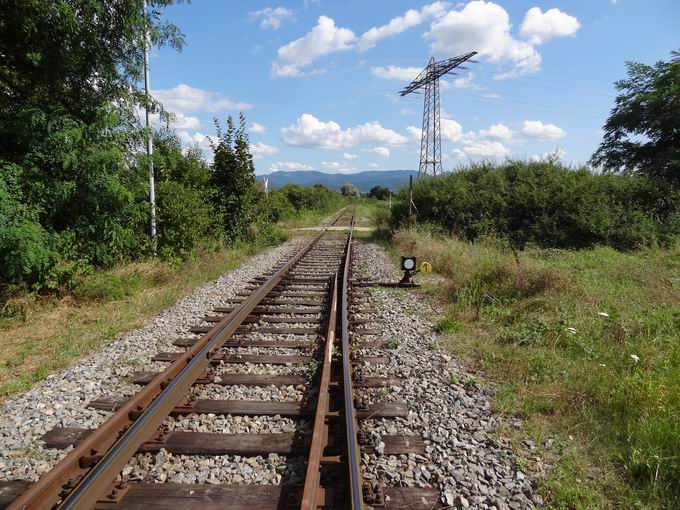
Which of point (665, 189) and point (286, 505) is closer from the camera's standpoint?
point (286, 505)

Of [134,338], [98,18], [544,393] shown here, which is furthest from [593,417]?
[98,18]

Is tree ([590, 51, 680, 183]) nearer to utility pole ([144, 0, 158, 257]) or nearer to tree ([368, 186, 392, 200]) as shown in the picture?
utility pole ([144, 0, 158, 257])

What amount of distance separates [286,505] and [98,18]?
25.7 feet

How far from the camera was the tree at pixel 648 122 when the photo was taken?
20.9 m

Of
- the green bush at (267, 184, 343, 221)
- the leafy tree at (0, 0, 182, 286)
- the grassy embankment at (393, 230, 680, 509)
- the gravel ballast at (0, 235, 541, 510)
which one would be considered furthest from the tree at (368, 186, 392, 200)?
the gravel ballast at (0, 235, 541, 510)

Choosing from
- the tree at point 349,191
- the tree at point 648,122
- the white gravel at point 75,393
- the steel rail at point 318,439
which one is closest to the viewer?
the steel rail at point 318,439

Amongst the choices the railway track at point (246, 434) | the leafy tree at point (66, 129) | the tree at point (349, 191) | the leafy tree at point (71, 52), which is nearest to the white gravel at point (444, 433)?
the railway track at point (246, 434)

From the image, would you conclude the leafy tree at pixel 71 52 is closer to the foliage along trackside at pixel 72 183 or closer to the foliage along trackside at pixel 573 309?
the foliage along trackside at pixel 72 183

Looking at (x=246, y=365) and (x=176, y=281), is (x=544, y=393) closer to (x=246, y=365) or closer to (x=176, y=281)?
(x=246, y=365)

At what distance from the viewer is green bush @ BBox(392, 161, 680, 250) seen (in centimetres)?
1418

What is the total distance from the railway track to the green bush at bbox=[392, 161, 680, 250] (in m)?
11.0

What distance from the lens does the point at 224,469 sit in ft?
10.0

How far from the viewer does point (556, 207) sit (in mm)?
15438

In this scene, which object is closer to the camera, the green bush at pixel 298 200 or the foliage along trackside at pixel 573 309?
the foliage along trackside at pixel 573 309
